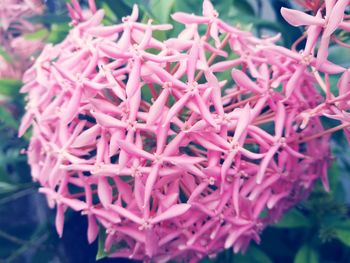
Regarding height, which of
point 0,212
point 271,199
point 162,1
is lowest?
point 0,212

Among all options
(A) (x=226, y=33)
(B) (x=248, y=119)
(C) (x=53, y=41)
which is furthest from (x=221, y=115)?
(C) (x=53, y=41)

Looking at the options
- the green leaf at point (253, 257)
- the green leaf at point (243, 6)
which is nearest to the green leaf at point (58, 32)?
the green leaf at point (243, 6)

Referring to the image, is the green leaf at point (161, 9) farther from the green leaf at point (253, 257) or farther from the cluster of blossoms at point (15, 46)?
the green leaf at point (253, 257)

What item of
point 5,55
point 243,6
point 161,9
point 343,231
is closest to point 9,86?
point 5,55

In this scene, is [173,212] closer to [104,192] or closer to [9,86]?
[104,192]

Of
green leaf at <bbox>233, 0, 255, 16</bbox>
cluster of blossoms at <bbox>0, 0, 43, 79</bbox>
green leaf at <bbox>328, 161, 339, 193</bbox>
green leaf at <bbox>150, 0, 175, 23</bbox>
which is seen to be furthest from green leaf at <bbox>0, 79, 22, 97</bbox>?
green leaf at <bbox>328, 161, 339, 193</bbox>

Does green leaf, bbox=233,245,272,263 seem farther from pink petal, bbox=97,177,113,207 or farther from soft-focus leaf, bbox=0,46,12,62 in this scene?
soft-focus leaf, bbox=0,46,12,62

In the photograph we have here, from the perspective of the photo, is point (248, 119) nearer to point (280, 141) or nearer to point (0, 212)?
point (280, 141)
